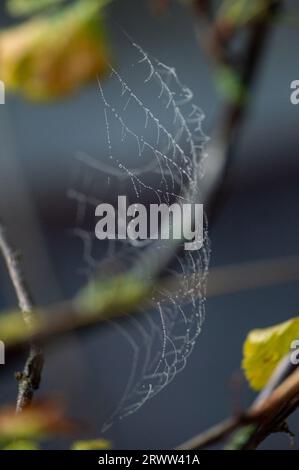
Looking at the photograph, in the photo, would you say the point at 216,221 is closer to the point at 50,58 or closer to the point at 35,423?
the point at 50,58

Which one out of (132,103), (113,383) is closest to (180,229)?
(132,103)

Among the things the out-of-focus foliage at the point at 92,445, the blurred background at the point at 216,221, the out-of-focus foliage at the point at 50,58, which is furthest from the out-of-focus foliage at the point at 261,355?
the blurred background at the point at 216,221

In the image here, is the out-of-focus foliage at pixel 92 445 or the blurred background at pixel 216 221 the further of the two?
the blurred background at pixel 216 221

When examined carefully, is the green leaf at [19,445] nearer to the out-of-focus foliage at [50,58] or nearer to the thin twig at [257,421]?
the thin twig at [257,421]

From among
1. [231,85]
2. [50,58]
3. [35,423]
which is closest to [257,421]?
[35,423]
